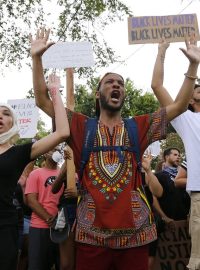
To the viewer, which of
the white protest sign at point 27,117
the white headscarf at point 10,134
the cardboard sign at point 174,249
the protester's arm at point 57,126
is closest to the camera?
the protester's arm at point 57,126

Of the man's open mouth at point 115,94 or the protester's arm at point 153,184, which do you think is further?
the protester's arm at point 153,184

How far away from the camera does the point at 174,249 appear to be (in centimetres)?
527

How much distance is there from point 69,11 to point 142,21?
17.9 feet

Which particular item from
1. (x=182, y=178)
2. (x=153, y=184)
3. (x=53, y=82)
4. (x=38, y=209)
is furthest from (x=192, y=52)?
(x=38, y=209)

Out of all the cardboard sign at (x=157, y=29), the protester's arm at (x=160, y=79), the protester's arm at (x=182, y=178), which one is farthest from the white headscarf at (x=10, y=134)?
the protester's arm at (x=182, y=178)

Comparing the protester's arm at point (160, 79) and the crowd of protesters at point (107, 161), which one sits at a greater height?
the protester's arm at point (160, 79)

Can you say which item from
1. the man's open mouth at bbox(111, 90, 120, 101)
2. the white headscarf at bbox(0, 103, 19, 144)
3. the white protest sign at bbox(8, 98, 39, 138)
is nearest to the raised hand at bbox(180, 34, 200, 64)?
the man's open mouth at bbox(111, 90, 120, 101)

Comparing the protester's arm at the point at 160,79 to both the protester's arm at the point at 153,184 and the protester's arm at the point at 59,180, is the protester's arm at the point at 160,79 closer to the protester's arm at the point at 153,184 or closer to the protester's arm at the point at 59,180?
the protester's arm at the point at 153,184

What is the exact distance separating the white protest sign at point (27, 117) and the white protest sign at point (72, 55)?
226 cm

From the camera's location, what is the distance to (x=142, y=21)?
12.9 feet

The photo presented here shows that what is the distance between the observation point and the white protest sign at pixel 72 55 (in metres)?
4.17

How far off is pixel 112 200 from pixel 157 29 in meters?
1.82

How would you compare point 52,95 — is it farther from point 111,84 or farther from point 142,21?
point 142,21

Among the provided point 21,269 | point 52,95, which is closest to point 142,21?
point 52,95
